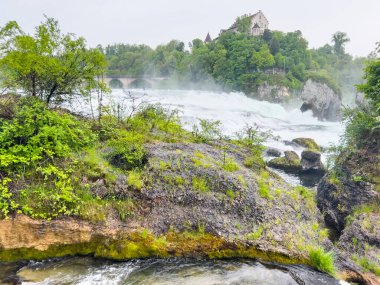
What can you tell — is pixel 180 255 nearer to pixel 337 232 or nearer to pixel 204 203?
pixel 204 203

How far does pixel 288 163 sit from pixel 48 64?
49.7 feet

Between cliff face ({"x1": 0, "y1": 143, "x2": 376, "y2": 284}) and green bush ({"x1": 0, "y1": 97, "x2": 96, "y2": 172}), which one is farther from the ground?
green bush ({"x1": 0, "y1": 97, "x2": 96, "y2": 172})

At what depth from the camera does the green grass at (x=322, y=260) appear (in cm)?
589

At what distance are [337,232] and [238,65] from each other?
176 ft

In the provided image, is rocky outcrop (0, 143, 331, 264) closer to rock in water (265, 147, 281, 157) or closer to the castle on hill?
rock in water (265, 147, 281, 157)

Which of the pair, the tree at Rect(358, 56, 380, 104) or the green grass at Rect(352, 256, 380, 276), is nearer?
the green grass at Rect(352, 256, 380, 276)

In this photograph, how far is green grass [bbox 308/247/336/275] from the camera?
19.3 feet

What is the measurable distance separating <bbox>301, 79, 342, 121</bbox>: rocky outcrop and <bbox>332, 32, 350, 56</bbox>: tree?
173 feet

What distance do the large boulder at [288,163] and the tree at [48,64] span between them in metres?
12.9

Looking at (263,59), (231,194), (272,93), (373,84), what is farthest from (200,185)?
(263,59)

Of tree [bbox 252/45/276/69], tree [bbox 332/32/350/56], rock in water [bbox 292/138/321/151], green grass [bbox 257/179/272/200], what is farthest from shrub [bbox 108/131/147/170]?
tree [bbox 332/32/350/56]

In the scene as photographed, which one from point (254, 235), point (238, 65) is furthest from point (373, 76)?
point (238, 65)

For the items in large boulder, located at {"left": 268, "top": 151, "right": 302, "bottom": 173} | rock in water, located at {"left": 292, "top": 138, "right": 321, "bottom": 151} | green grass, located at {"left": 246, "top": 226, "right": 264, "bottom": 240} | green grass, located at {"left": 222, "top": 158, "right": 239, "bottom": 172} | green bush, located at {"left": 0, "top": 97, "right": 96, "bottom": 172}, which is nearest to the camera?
green grass, located at {"left": 246, "top": 226, "right": 264, "bottom": 240}

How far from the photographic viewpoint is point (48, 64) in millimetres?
7969
